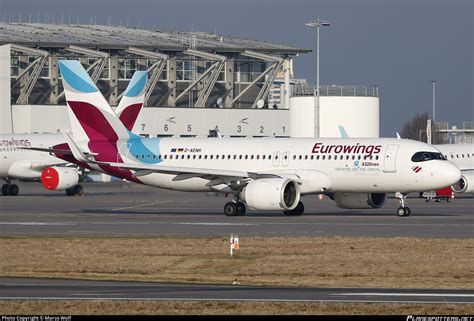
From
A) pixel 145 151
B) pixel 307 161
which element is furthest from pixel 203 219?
pixel 145 151

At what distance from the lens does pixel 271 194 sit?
154 feet

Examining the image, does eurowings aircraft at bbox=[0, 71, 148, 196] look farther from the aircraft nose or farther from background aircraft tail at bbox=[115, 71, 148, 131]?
the aircraft nose

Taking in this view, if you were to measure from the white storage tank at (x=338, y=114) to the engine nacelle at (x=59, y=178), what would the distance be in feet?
65.6

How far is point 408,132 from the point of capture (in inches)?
7505

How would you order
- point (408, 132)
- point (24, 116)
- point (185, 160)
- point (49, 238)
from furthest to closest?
point (408, 132)
point (24, 116)
point (185, 160)
point (49, 238)

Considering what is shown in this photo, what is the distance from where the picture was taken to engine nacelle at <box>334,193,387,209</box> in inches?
1986

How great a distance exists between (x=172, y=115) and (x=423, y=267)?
72.5 meters

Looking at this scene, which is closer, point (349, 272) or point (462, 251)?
point (349, 272)

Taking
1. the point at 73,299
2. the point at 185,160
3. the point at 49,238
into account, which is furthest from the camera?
the point at 185,160

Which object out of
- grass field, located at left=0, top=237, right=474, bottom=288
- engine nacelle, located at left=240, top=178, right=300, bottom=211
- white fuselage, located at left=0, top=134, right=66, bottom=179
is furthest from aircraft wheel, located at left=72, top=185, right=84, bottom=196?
grass field, located at left=0, top=237, right=474, bottom=288

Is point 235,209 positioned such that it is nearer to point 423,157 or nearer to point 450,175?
point 423,157

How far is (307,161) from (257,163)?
2.43m

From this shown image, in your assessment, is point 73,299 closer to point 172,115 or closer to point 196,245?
point 196,245

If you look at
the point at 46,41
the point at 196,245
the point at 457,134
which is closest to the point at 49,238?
the point at 196,245
